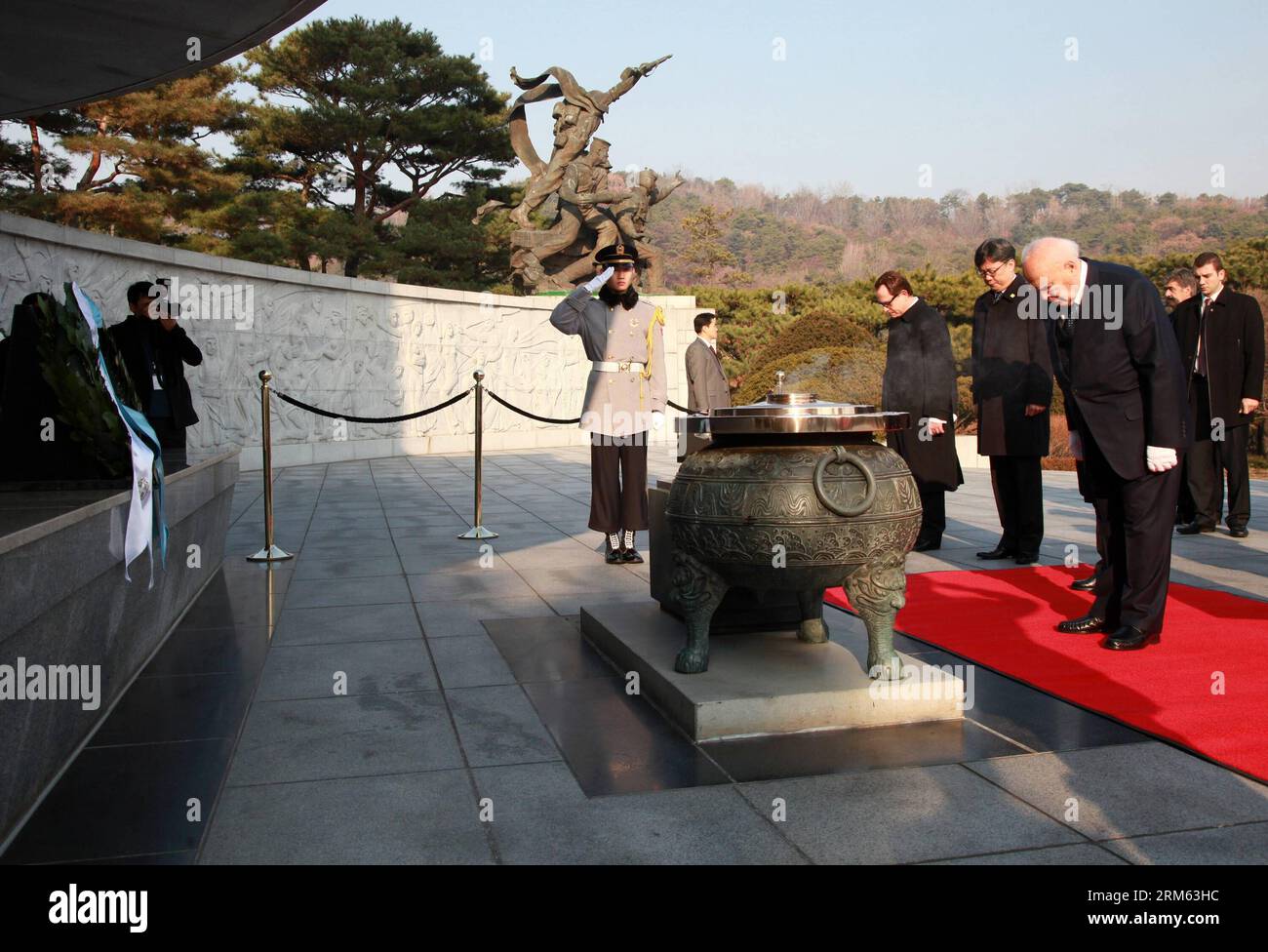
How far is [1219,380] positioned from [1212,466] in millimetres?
726

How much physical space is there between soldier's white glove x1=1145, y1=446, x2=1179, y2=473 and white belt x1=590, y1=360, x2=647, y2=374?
129 inches

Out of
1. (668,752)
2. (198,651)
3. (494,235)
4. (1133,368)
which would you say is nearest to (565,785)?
(668,752)

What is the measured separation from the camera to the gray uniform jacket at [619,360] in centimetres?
672

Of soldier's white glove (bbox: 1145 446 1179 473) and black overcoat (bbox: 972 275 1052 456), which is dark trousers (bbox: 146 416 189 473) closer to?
black overcoat (bbox: 972 275 1052 456)

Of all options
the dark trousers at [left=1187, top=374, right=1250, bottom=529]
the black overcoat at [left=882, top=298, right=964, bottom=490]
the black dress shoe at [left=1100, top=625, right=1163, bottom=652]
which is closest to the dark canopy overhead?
the black overcoat at [left=882, top=298, right=964, bottom=490]

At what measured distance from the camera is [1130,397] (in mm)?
4512

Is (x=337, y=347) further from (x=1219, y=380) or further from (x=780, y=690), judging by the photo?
(x=780, y=690)

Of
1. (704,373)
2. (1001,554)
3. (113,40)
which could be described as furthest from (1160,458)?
(704,373)

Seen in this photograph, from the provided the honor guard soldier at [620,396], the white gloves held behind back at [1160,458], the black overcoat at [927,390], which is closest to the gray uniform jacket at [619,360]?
the honor guard soldier at [620,396]

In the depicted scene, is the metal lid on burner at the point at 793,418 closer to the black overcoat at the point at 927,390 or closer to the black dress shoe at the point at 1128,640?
the black dress shoe at the point at 1128,640

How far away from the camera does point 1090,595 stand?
5.70 m

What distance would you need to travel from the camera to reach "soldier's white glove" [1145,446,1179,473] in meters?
4.37

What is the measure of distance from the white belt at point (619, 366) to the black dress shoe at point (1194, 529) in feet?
14.4
